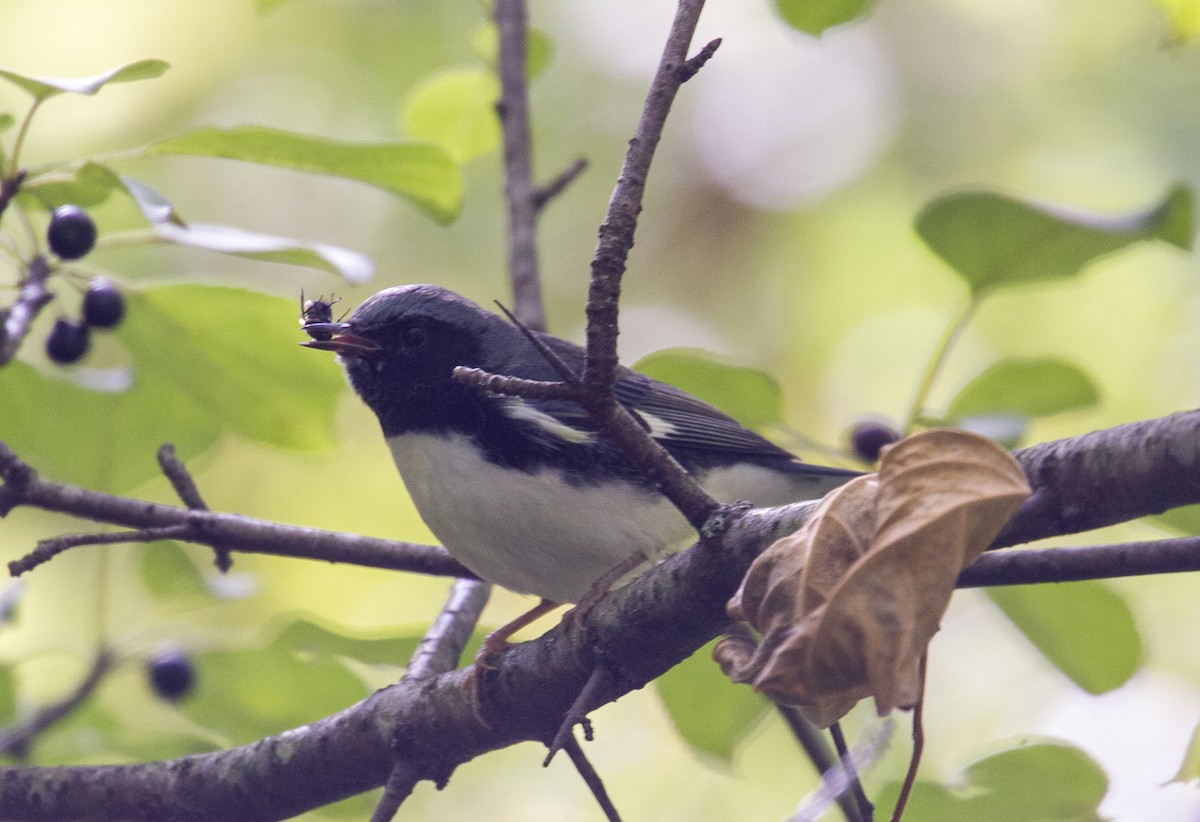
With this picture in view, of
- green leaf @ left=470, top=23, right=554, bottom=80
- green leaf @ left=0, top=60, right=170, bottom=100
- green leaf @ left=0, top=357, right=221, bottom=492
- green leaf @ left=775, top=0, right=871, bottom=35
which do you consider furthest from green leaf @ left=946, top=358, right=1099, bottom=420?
green leaf @ left=0, top=60, right=170, bottom=100

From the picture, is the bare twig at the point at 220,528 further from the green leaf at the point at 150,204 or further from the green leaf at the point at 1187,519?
the green leaf at the point at 1187,519

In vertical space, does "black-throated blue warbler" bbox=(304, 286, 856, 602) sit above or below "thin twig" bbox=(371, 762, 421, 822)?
above

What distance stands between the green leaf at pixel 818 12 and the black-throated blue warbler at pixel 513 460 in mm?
1087

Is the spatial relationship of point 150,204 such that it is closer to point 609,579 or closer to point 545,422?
point 545,422

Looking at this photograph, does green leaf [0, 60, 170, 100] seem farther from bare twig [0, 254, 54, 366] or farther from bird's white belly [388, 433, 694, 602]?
bird's white belly [388, 433, 694, 602]

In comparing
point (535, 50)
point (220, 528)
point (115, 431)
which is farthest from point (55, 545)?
point (535, 50)

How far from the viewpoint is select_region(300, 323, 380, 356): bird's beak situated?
3.56 m

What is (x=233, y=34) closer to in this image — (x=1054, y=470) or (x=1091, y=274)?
(x=1091, y=274)

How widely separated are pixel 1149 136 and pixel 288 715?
275 inches

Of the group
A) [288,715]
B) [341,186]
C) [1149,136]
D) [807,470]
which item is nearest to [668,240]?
[341,186]

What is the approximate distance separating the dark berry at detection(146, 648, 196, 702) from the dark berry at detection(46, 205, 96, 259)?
1425 millimetres

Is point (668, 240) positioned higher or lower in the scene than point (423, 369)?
lower

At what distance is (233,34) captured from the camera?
9523 millimetres

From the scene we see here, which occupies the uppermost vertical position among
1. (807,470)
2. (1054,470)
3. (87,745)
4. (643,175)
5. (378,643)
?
(643,175)
